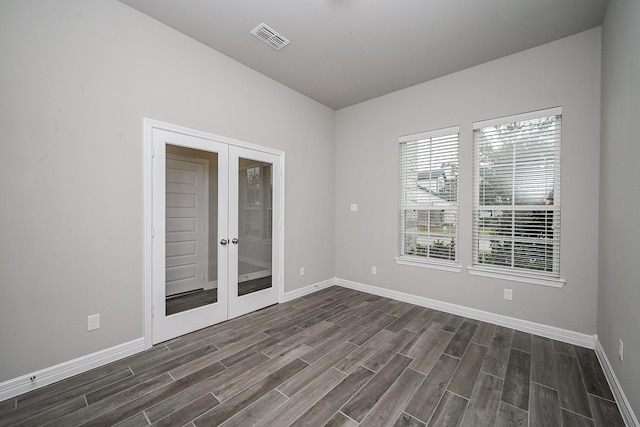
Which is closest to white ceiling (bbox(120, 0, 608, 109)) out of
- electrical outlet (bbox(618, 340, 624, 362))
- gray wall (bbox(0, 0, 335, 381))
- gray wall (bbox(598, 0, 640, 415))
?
gray wall (bbox(0, 0, 335, 381))

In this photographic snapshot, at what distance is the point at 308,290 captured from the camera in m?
4.40

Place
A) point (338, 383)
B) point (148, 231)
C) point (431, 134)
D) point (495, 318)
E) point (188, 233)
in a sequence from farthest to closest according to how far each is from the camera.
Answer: point (431, 134) → point (495, 318) → point (188, 233) → point (148, 231) → point (338, 383)

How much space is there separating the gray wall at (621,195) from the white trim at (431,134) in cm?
141

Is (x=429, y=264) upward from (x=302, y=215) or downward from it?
downward

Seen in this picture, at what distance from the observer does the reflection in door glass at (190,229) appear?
9.39 ft

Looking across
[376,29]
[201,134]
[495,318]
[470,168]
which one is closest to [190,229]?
[201,134]

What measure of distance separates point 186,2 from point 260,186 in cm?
208

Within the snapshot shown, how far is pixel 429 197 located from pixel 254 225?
8.48 ft

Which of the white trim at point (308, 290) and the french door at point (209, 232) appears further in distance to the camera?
the white trim at point (308, 290)

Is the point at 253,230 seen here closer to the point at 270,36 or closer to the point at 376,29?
the point at 270,36

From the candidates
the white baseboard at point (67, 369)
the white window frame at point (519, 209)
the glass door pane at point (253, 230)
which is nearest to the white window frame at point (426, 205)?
the white window frame at point (519, 209)

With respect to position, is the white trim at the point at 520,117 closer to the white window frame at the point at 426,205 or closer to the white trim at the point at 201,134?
the white window frame at the point at 426,205

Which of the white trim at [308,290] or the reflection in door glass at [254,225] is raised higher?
the reflection in door glass at [254,225]

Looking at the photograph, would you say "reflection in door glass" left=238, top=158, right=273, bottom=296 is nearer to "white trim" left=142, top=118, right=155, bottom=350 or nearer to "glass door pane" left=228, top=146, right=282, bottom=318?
"glass door pane" left=228, top=146, right=282, bottom=318
